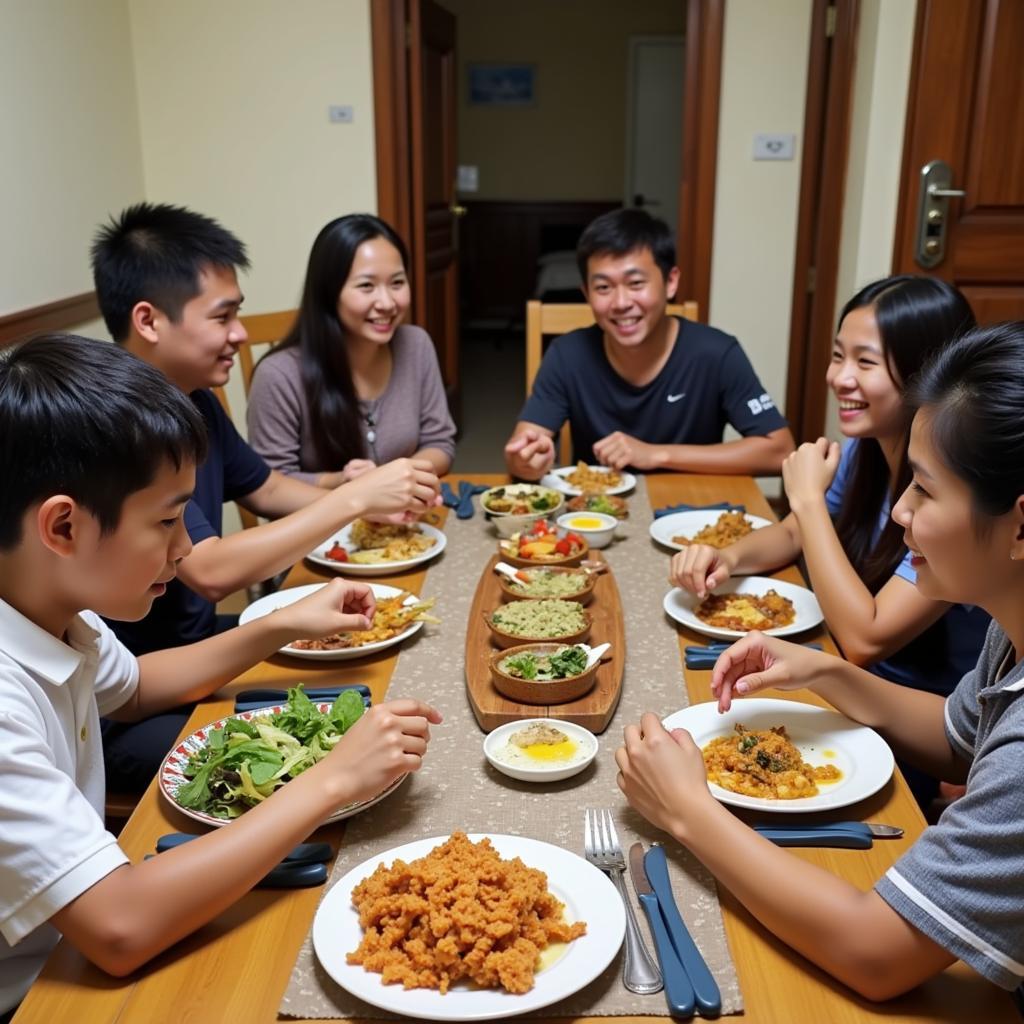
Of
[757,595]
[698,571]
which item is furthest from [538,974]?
[757,595]

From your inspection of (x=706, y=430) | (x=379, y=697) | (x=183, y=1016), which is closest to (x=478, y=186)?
(x=706, y=430)

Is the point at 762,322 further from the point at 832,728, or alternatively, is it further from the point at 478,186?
the point at 478,186

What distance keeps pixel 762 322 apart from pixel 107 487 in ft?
12.5

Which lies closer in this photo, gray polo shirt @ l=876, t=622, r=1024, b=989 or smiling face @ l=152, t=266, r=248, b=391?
gray polo shirt @ l=876, t=622, r=1024, b=989

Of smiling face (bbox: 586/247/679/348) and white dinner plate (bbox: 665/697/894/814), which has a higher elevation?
smiling face (bbox: 586/247/679/348)

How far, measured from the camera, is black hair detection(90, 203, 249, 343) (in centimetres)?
194

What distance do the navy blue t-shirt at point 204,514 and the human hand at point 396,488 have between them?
0.92 feet

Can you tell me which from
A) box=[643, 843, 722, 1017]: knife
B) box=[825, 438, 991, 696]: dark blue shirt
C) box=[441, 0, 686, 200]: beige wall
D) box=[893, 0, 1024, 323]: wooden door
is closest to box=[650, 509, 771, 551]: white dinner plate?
box=[825, 438, 991, 696]: dark blue shirt

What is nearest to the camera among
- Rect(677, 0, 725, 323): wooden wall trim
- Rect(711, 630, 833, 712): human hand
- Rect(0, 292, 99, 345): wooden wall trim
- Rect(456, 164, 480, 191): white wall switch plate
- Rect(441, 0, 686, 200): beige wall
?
Rect(711, 630, 833, 712): human hand

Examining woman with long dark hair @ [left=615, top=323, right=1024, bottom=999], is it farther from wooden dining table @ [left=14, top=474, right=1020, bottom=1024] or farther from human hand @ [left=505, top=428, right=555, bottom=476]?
human hand @ [left=505, top=428, right=555, bottom=476]

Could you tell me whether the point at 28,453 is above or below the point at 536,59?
below

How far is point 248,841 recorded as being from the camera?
99 centimetres

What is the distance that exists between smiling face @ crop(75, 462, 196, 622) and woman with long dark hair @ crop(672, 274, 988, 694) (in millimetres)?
842

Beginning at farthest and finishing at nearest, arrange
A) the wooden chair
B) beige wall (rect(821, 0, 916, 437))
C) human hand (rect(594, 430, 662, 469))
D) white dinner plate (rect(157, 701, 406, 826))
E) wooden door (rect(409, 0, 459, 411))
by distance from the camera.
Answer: wooden door (rect(409, 0, 459, 411)) → beige wall (rect(821, 0, 916, 437)) → the wooden chair → human hand (rect(594, 430, 662, 469)) → white dinner plate (rect(157, 701, 406, 826))
